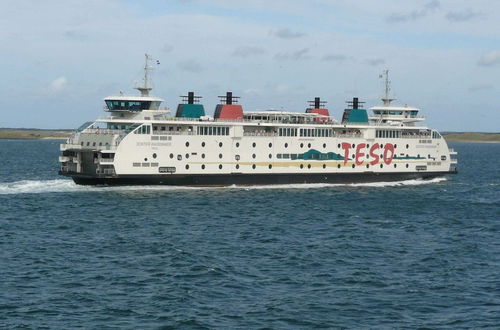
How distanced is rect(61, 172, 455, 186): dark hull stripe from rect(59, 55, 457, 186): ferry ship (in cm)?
9

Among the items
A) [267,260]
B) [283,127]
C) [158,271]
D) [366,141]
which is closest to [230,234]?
[267,260]

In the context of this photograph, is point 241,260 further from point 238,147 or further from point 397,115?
point 397,115

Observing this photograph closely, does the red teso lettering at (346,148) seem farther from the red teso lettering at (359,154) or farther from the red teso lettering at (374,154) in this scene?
the red teso lettering at (374,154)

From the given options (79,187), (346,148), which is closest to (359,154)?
(346,148)

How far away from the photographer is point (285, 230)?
41.8 m

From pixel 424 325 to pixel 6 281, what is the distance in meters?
16.3

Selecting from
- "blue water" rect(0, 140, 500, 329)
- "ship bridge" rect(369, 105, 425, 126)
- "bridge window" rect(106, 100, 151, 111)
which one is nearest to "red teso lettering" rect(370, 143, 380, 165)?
"ship bridge" rect(369, 105, 425, 126)

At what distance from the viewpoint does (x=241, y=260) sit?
109ft

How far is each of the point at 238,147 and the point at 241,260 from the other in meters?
27.8

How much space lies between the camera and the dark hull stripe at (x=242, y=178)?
55.9 meters

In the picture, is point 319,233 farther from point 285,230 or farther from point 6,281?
point 6,281

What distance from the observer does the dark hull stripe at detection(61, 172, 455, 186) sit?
5591 centimetres

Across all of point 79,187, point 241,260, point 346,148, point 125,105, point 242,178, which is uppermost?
point 125,105

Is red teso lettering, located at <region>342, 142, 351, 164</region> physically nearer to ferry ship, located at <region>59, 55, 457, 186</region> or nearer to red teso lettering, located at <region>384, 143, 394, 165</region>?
ferry ship, located at <region>59, 55, 457, 186</region>
